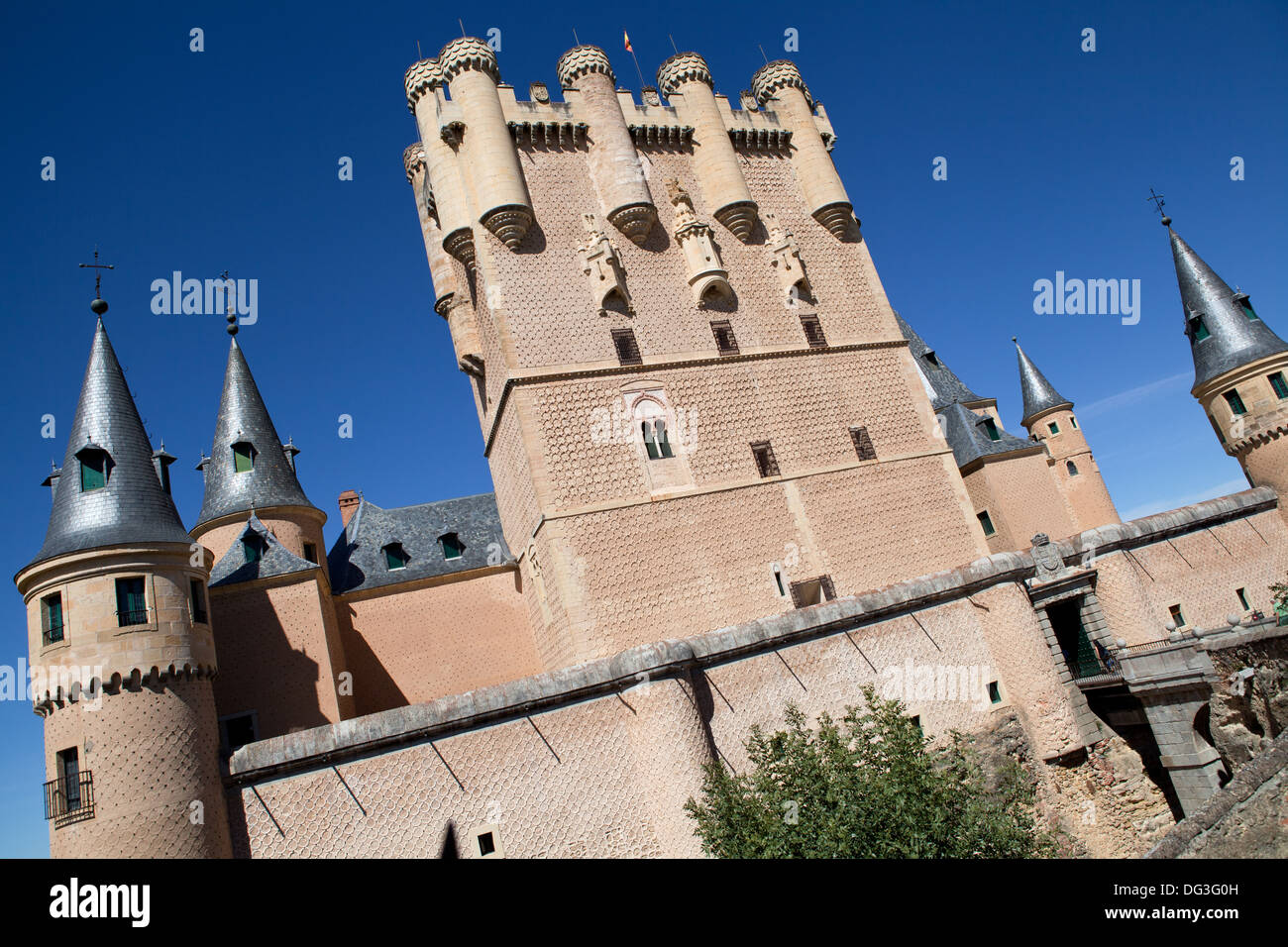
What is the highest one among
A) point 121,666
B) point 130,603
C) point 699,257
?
point 699,257

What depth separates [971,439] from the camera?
76.2 ft

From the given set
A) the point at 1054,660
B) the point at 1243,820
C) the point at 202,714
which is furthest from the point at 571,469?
the point at 1243,820

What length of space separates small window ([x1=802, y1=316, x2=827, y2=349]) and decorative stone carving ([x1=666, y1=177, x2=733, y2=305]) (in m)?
2.24

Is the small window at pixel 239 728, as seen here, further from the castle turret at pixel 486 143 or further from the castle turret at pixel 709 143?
the castle turret at pixel 709 143

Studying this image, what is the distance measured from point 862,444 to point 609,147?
999 cm

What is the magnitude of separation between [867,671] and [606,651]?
540 cm

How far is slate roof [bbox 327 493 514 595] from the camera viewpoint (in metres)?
20.1

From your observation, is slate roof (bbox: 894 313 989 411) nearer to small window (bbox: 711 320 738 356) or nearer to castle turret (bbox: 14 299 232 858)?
small window (bbox: 711 320 738 356)

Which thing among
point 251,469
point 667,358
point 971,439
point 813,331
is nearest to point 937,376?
point 971,439

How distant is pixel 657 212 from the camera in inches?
802

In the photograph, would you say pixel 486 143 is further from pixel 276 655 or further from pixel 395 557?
pixel 276 655

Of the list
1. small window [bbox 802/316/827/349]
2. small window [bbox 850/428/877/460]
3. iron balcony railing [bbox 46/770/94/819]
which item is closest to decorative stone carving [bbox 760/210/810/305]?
small window [bbox 802/316/827/349]

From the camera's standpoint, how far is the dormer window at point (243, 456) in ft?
64.2
